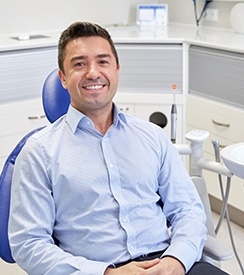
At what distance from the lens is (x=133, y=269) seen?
4.66 feet

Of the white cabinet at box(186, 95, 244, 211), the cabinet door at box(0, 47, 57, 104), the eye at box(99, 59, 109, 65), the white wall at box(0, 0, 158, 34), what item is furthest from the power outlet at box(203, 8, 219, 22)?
the eye at box(99, 59, 109, 65)

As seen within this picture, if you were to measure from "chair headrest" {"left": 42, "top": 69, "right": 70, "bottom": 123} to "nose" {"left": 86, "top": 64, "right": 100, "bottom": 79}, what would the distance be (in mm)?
256

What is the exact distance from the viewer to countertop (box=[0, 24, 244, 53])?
9.35ft

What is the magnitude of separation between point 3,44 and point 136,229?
1698 mm

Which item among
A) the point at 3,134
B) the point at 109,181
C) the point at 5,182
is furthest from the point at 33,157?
the point at 3,134

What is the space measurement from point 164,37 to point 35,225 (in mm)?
1937

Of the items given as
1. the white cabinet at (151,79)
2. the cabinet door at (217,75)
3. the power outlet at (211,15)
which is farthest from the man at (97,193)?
the power outlet at (211,15)

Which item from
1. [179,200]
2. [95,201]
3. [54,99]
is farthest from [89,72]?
[179,200]

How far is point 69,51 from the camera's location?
1562mm

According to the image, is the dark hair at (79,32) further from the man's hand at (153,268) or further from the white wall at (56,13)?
the white wall at (56,13)

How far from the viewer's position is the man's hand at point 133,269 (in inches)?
55.7

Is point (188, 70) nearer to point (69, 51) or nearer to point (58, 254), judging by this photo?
point (69, 51)

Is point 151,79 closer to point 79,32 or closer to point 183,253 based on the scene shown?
point 79,32

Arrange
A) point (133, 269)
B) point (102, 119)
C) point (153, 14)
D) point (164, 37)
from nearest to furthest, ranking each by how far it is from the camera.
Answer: point (133, 269) < point (102, 119) < point (164, 37) < point (153, 14)
